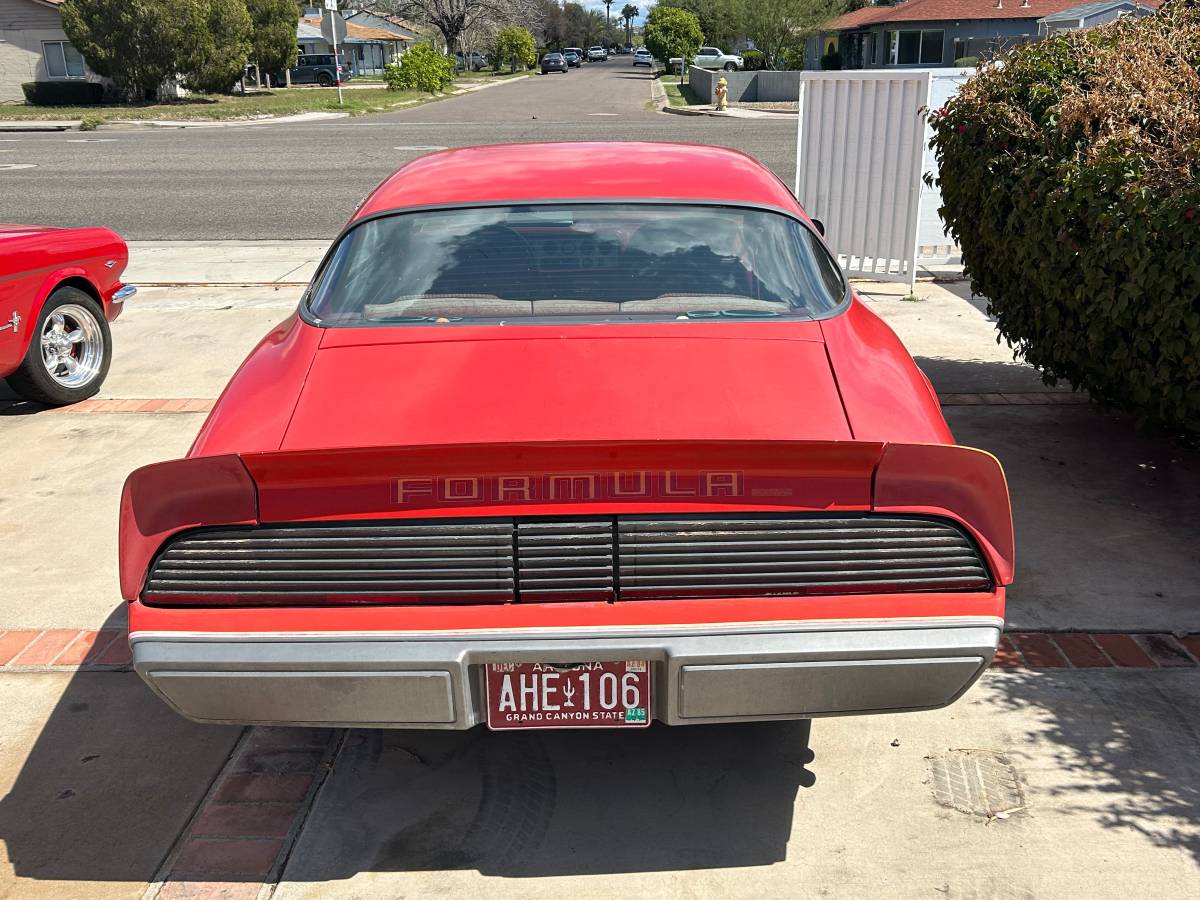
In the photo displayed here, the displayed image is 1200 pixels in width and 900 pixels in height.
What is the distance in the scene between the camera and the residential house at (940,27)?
150 feet

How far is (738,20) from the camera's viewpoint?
176 feet

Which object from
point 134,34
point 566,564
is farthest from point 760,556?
point 134,34

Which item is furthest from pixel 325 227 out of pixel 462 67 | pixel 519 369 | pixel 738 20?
pixel 462 67

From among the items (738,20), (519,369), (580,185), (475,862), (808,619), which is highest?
(738,20)

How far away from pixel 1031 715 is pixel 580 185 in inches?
91.0

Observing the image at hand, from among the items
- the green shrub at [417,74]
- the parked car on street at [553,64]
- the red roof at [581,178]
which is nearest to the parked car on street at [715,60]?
the green shrub at [417,74]

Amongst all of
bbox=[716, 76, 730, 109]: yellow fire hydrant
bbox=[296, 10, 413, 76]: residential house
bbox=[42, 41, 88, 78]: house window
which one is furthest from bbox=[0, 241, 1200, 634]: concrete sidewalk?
bbox=[296, 10, 413, 76]: residential house

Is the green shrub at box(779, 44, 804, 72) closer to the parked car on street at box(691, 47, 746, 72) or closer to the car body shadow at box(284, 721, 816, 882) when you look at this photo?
the parked car on street at box(691, 47, 746, 72)

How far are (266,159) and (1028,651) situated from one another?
66.1ft

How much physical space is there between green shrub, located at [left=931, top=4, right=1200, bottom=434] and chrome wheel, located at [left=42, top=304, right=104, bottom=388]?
5.24 meters

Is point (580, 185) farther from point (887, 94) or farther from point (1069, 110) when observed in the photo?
point (887, 94)

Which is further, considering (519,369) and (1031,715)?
(1031,715)

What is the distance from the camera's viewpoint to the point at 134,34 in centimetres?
3884

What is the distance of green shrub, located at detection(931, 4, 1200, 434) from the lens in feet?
14.7
